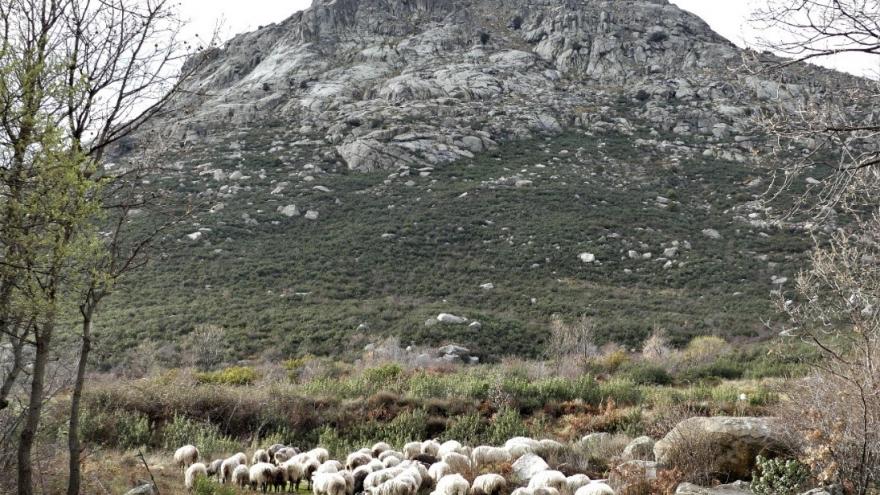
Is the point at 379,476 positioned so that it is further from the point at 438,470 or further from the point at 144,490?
the point at 144,490

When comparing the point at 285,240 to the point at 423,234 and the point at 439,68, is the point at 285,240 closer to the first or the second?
the point at 423,234

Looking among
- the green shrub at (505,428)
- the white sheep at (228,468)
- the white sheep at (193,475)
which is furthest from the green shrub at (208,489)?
the green shrub at (505,428)

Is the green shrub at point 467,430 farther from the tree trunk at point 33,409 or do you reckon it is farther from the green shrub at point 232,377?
the tree trunk at point 33,409

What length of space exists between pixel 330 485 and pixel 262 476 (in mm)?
876

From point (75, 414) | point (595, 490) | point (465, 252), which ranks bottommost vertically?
point (595, 490)

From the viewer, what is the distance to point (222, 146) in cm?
4216

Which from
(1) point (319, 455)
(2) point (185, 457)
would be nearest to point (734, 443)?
(1) point (319, 455)

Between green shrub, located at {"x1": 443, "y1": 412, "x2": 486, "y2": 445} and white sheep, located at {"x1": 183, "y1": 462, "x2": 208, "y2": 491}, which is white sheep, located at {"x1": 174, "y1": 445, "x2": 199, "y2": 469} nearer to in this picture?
white sheep, located at {"x1": 183, "y1": 462, "x2": 208, "y2": 491}

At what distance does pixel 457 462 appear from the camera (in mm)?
6578

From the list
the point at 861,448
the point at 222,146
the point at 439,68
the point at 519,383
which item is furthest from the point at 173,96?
the point at 439,68

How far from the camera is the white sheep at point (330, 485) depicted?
5.68m

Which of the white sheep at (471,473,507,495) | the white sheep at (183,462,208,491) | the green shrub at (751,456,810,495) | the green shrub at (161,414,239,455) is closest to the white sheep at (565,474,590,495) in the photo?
the white sheep at (471,473,507,495)

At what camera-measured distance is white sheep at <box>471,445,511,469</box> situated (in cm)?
684

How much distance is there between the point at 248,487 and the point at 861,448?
→ 596 cm
